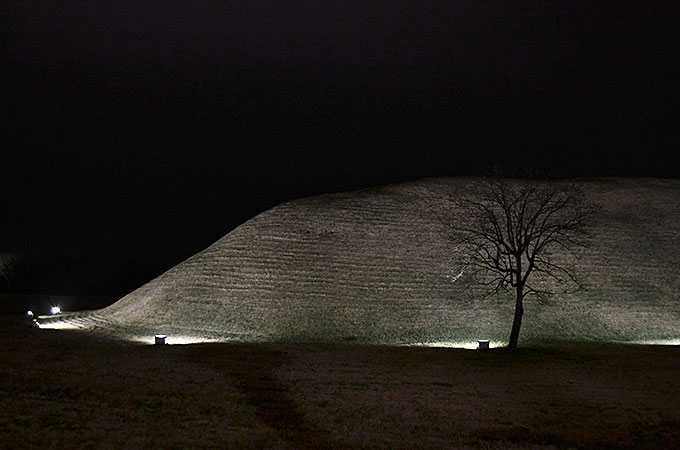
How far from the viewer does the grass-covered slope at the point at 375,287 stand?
96.7 ft

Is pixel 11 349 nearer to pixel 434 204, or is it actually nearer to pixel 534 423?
pixel 534 423

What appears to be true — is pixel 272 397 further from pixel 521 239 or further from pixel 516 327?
pixel 521 239

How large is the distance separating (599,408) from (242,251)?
26.3 meters

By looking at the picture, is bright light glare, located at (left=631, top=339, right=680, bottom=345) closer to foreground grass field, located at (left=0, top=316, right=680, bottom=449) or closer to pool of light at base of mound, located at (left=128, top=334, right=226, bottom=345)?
foreground grass field, located at (left=0, top=316, right=680, bottom=449)

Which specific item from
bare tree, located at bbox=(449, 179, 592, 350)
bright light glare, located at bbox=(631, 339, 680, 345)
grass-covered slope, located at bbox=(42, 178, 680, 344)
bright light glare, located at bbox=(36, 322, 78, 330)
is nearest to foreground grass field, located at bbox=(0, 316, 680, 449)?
bright light glare, located at bbox=(631, 339, 680, 345)

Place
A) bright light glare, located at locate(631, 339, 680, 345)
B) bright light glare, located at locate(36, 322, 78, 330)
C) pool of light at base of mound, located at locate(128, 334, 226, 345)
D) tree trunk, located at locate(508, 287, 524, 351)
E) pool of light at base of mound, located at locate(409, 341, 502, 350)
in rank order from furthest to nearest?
bright light glare, located at locate(36, 322, 78, 330) < bright light glare, located at locate(631, 339, 680, 345) < pool of light at base of mound, located at locate(128, 334, 226, 345) < pool of light at base of mound, located at locate(409, 341, 502, 350) < tree trunk, located at locate(508, 287, 524, 351)

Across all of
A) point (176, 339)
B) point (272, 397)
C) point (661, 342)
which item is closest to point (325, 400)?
point (272, 397)

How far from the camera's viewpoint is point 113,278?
86.9m

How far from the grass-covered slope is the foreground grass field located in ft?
25.8

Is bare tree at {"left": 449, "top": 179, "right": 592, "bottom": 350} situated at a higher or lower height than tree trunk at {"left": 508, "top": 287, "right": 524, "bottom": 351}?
higher

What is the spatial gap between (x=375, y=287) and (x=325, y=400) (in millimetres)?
19602

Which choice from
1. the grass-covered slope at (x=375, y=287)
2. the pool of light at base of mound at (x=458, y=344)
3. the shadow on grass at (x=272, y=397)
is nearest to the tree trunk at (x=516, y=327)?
the pool of light at base of mound at (x=458, y=344)

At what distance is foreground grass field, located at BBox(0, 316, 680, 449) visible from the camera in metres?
10.1

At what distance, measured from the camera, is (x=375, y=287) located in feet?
107
